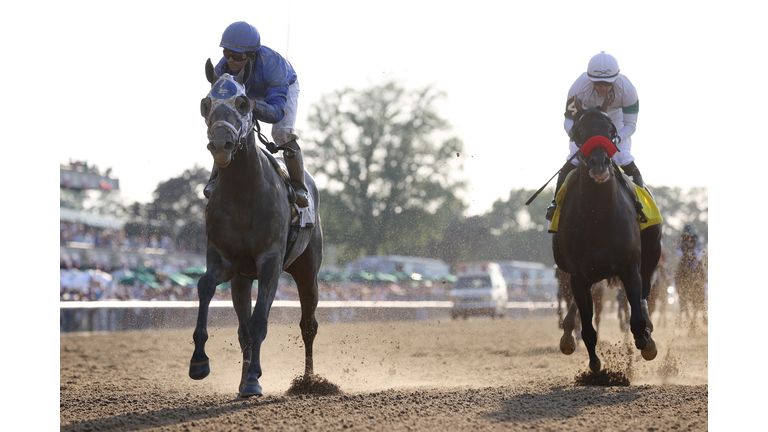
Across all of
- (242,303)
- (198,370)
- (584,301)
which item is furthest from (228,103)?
(584,301)

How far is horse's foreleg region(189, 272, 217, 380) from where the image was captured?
497cm

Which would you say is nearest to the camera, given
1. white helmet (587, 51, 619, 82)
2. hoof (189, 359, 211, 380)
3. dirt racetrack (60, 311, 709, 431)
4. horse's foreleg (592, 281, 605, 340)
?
dirt racetrack (60, 311, 709, 431)

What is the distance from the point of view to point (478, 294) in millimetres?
25188

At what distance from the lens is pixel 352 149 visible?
126 feet

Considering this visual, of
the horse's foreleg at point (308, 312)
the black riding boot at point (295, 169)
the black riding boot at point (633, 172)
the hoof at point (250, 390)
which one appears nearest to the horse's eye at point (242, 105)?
the black riding boot at point (295, 169)

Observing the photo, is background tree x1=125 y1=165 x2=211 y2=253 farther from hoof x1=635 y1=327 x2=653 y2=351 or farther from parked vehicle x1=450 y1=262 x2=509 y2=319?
hoof x1=635 y1=327 x2=653 y2=351

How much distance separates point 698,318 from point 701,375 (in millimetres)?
10157

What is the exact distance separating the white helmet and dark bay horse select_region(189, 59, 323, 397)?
3.47 m

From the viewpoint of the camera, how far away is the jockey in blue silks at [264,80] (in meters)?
5.89

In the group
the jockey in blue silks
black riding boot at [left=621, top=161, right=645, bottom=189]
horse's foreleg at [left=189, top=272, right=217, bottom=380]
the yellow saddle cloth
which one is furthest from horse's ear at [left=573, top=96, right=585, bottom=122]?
horse's foreleg at [left=189, top=272, right=217, bottom=380]

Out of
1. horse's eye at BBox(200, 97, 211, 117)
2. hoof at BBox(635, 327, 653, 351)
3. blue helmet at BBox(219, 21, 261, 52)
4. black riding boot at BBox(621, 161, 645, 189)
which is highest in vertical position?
blue helmet at BBox(219, 21, 261, 52)

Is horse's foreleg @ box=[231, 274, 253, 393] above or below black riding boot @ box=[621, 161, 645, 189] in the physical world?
below

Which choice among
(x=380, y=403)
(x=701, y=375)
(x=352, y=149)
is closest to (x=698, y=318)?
(x=701, y=375)

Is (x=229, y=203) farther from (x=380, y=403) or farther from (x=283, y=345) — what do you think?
(x=283, y=345)
